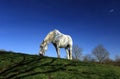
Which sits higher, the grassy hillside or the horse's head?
the horse's head

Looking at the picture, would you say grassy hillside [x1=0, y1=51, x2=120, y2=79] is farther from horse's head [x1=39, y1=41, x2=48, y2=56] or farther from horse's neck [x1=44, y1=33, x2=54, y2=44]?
horse's neck [x1=44, y1=33, x2=54, y2=44]

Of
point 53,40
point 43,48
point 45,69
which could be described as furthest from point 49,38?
point 45,69

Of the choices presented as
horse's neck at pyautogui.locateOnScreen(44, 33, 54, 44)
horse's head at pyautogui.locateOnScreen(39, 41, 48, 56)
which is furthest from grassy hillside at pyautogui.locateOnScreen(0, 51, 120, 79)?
horse's neck at pyautogui.locateOnScreen(44, 33, 54, 44)

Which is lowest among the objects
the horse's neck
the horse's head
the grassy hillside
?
the grassy hillside

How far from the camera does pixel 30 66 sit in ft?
87.6

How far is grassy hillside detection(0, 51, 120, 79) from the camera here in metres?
24.5

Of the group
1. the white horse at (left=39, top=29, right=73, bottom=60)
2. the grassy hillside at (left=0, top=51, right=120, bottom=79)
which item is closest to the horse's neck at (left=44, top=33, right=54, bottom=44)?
the white horse at (left=39, top=29, right=73, bottom=60)

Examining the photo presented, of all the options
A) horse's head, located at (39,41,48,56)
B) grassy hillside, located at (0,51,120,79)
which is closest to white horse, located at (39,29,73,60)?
horse's head, located at (39,41,48,56)

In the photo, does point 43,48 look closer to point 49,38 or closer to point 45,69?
point 49,38

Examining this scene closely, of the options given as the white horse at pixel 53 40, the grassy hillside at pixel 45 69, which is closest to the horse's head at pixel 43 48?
the white horse at pixel 53 40

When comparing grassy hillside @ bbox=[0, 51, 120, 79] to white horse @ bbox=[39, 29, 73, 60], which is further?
white horse @ bbox=[39, 29, 73, 60]

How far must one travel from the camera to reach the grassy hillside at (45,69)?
24.5 meters

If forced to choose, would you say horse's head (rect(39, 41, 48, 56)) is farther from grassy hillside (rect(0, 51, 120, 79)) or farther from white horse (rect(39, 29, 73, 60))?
grassy hillside (rect(0, 51, 120, 79))

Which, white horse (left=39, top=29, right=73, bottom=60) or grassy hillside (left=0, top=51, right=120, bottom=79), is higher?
white horse (left=39, top=29, right=73, bottom=60)
